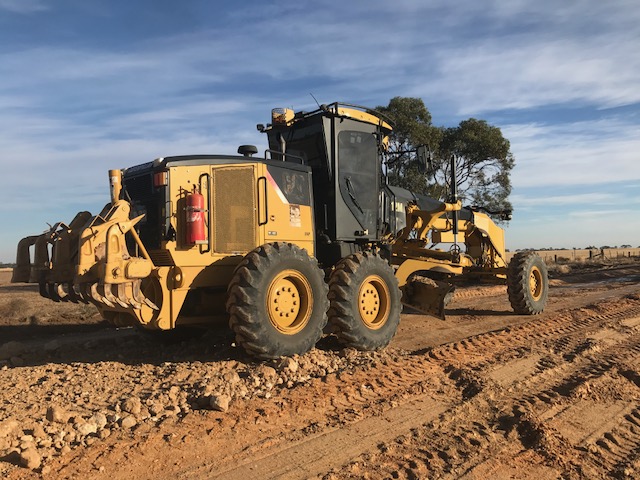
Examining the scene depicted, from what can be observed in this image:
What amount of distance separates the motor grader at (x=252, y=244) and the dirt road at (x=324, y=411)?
0.58 metres

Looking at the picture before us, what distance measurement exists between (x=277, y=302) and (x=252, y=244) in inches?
35.7

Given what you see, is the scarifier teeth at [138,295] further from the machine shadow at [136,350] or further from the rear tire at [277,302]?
the machine shadow at [136,350]

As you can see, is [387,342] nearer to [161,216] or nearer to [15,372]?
[161,216]

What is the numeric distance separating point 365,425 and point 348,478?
0.92 metres

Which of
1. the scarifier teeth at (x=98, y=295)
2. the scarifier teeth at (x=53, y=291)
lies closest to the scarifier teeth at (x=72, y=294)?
the scarifier teeth at (x=53, y=291)

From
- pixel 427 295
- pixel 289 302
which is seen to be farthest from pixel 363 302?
pixel 427 295

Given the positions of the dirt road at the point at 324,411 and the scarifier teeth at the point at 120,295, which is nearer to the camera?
the dirt road at the point at 324,411

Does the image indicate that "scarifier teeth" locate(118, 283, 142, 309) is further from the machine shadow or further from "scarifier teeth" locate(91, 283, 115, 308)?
the machine shadow

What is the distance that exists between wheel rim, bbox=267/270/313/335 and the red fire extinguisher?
1.05 metres

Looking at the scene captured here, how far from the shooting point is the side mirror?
867cm

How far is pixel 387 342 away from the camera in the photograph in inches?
286

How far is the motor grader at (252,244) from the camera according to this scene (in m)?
5.66

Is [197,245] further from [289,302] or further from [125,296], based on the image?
[289,302]

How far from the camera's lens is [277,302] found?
6.11 metres
